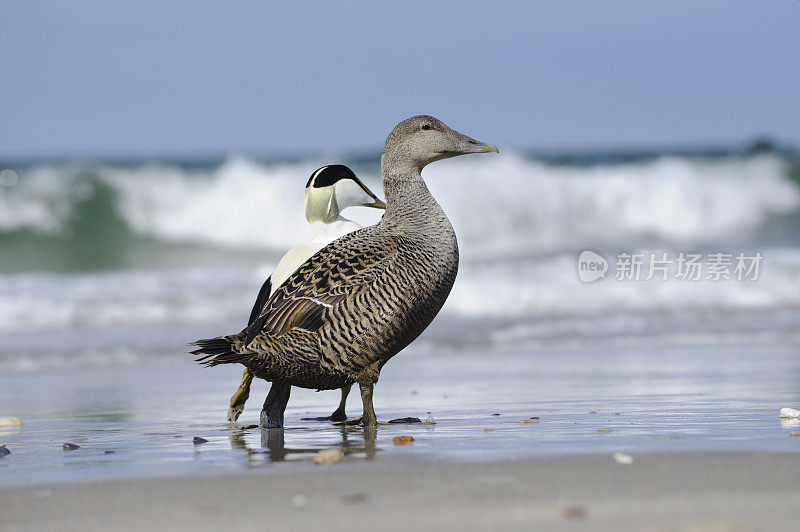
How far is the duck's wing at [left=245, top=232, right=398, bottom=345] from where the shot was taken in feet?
17.6

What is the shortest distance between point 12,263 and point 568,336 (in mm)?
13813

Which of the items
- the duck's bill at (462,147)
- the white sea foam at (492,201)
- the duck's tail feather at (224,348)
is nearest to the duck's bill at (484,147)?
the duck's bill at (462,147)

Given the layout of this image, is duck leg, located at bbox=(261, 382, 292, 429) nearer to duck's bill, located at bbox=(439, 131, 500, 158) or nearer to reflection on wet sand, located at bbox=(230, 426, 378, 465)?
reflection on wet sand, located at bbox=(230, 426, 378, 465)

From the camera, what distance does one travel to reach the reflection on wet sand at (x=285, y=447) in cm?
474

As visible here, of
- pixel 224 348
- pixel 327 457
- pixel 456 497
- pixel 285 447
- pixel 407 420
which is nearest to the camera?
pixel 456 497

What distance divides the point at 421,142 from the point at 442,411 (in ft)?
5.23

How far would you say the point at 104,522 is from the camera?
344cm

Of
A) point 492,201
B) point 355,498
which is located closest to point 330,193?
point 355,498

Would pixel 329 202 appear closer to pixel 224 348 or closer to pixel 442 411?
pixel 224 348

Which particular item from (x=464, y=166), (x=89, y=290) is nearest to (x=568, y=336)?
(x=89, y=290)

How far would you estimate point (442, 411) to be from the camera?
6.55 meters

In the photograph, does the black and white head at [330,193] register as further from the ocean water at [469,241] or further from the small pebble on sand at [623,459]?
the ocean water at [469,241]

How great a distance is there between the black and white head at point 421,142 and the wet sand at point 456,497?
2086 millimetres

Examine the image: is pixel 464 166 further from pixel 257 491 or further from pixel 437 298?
pixel 257 491
